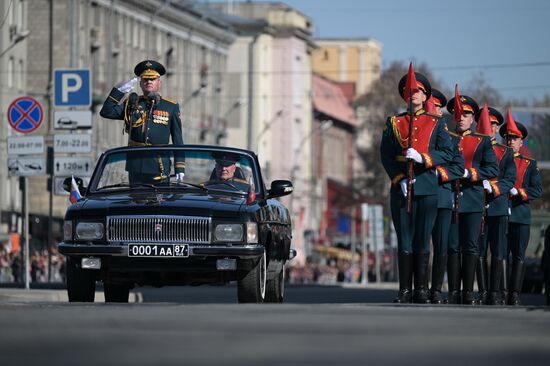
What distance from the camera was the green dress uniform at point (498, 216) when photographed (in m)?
20.6

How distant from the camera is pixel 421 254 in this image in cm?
1769

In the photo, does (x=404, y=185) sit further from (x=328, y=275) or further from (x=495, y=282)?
(x=328, y=275)

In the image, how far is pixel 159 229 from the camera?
17016 millimetres

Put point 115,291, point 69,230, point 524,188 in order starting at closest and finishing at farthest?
point 69,230, point 115,291, point 524,188

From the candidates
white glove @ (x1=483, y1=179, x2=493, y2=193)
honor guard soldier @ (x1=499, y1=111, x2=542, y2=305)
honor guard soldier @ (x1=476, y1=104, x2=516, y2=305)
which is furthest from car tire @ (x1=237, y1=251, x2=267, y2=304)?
honor guard soldier @ (x1=499, y1=111, x2=542, y2=305)

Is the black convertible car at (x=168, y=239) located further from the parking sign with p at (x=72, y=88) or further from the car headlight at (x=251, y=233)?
the parking sign with p at (x=72, y=88)

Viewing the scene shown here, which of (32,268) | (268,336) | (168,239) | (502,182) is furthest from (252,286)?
(32,268)

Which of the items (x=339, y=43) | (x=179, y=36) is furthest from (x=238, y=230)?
(x=339, y=43)

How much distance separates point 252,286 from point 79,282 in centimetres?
152

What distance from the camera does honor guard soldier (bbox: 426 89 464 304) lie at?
18.2 meters

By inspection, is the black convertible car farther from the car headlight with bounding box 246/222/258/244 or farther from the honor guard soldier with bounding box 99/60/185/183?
the honor guard soldier with bounding box 99/60/185/183

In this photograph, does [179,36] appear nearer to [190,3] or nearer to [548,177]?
[190,3]

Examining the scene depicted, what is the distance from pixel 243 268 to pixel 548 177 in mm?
95726

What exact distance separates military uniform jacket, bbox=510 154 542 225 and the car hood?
208 inches
